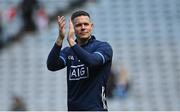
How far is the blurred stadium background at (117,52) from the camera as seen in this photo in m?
11.1

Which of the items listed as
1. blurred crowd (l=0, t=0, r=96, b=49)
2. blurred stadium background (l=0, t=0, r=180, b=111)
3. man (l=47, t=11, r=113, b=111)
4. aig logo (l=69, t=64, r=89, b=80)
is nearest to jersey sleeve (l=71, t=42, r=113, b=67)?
man (l=47, t=11, r=113, b=111)

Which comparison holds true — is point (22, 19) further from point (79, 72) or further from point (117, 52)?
point (79, 72)

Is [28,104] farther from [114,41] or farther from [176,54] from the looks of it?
[176,54]

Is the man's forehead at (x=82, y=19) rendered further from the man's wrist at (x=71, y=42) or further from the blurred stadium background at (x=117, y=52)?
the blurred stadium background at (x=117, y=52)

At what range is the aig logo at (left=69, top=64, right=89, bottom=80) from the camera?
152 inches

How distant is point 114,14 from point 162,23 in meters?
1.12

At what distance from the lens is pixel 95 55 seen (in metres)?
3.79

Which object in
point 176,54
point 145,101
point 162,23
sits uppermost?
point 162,23

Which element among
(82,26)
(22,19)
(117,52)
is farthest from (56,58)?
(22,19)

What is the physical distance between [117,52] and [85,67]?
26.0 feet

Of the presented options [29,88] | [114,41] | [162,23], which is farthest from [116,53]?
[29,88]

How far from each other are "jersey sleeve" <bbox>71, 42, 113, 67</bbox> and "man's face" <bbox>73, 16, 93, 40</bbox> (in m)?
0.15

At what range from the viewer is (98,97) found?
12.6 feet

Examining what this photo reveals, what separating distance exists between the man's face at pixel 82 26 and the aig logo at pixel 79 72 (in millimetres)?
227
